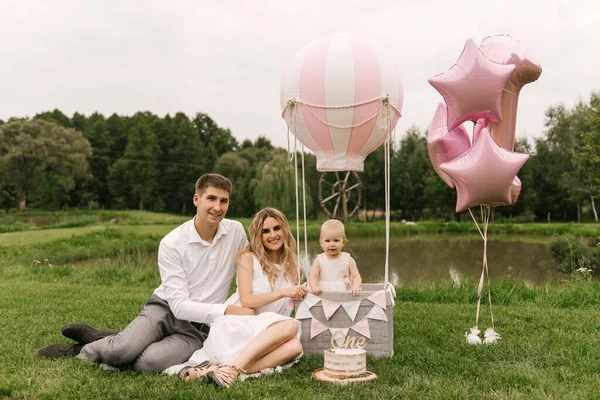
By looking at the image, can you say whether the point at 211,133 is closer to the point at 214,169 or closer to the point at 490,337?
the point at 214,169

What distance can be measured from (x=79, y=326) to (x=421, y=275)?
343 inches

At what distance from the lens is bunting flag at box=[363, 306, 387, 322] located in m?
4.04

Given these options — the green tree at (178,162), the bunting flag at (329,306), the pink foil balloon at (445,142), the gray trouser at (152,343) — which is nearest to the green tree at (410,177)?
the green tree at (178,162)

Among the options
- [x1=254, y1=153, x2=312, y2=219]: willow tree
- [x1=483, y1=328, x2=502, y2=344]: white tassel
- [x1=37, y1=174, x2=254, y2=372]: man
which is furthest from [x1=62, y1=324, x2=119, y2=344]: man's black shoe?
[x1=254, y1=153, x2=312, y2=219]: willow tree

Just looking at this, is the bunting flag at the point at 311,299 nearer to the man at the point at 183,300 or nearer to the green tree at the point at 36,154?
the man at the point at 183,300

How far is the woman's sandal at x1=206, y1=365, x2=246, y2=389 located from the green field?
0.06m

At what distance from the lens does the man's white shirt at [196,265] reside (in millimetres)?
3977

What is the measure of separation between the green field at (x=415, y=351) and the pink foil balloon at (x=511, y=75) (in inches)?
63.1

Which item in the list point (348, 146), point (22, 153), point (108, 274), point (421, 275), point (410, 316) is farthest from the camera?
point (22, 153)

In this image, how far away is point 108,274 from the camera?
9.42 meters

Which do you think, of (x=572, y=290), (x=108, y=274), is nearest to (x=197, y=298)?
(x=572, y=290)

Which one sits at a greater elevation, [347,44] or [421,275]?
[347,44]

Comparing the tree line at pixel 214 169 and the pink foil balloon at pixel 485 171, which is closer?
the pink foil balloon at pixel 485 171

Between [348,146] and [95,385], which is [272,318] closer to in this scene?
[95,385]
